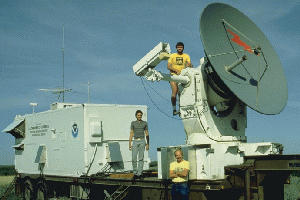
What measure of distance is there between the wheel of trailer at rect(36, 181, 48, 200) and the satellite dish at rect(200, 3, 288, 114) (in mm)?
8888

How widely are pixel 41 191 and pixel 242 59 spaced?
1008cm

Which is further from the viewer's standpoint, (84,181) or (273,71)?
(84,181)

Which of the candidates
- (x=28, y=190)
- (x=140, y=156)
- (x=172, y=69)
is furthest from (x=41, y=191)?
(x=172, y=69)

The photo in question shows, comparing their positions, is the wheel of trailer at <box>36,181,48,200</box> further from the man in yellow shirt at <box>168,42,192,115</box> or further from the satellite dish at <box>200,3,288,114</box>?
the satellite dish at <box>200,3,288,114</box>

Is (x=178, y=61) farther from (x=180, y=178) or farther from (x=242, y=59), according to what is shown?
(x=180, y=178)

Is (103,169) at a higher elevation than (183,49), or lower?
lower

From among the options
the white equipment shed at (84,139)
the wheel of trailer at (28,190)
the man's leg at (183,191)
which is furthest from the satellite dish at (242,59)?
the wheel of trailer at (28,190)

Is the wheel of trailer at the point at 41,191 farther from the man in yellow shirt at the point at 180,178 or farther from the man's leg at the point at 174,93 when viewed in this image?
the man in yellow shirt at the point at 180,178

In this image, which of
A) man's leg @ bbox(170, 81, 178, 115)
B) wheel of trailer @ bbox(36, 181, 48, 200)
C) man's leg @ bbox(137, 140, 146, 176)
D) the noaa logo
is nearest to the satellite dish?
man's leg @ bbox(170, 81, 178, 115)

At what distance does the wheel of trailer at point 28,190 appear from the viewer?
1720 cm

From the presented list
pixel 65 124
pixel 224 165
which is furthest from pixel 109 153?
pixel 224 165

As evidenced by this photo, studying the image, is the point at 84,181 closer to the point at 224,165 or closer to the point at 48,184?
the point at 48,184

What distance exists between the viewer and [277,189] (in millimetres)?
10695

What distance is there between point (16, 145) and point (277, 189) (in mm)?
12384
